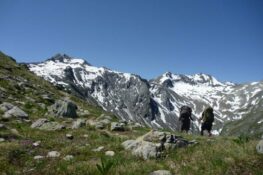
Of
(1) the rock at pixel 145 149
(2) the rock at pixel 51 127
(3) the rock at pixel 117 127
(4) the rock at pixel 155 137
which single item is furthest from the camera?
(3) the rock at pixel 117 127

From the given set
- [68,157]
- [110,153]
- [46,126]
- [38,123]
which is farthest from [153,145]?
[38,123]

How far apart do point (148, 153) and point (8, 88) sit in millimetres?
22036

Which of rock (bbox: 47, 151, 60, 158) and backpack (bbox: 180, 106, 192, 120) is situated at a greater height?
backpack (bbox: 180, 106, 192, 120)

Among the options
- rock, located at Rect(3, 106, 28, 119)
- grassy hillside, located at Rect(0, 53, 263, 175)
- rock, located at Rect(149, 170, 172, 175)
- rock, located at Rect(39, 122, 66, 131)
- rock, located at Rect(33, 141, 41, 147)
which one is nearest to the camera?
rock, located at Rect(149, 170, 172, 175)

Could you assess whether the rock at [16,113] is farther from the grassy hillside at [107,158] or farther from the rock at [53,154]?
the rock at [53,154]

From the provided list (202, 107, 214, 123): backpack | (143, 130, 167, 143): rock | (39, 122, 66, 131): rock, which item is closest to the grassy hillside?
(143, 130, 167, 143): rock

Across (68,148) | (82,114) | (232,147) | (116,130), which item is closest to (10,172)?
(68,148)

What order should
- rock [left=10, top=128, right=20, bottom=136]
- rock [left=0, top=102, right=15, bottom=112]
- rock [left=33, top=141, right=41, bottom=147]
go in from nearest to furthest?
rock [left=33, top=141, right=41, bottom=147] < rock [left=10, top=128, right=20, bottom=136] < rock [left=0, top=102, right=15, bottom=112]

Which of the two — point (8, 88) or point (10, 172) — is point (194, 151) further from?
point (8, 88)

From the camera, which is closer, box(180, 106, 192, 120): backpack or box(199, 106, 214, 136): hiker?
box(199, 106, 214, 136): hiker

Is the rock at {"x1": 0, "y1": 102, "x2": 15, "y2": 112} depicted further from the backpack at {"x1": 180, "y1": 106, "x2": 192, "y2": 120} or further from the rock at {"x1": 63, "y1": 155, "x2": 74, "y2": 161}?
the backpack at {"x1": 180, "y1": 106, "x2": 192, "y2": 120}

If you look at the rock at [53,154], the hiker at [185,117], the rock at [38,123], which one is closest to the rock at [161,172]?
the rock at [53,154]

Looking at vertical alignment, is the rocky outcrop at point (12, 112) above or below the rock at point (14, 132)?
above

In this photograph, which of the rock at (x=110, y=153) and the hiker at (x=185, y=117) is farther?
the hiker at (x=185, y=117)
